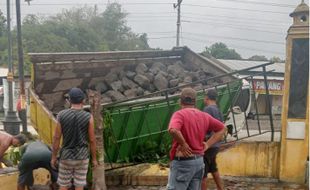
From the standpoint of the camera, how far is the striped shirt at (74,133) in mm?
4676

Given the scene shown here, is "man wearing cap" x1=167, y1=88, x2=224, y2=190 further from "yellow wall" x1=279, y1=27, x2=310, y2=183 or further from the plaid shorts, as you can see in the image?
"yellow wall" x1=279, y1=27, x2=310, y2=183

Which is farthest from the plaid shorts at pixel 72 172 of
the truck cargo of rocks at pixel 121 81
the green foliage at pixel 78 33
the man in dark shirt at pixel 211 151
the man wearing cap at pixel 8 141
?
the green foliage at pixel 78 33

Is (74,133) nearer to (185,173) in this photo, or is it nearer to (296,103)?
(185,173)

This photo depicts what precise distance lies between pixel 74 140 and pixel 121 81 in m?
3.69

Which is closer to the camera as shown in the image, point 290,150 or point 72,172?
point 72,172

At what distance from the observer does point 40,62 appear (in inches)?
282

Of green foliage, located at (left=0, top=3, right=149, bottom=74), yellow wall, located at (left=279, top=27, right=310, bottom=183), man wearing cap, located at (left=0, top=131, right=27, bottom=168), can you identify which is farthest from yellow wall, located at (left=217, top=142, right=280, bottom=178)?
green foliage, located at (left=0, top=3, right=149, bottom=74)

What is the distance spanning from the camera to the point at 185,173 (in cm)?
398

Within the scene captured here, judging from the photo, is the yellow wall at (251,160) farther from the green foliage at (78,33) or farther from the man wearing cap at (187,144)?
the green foliage at (78,33)

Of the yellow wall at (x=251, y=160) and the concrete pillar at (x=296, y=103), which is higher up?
the concrete pillar at (x=296, y=103)

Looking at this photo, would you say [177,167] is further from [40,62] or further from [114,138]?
[40,62]

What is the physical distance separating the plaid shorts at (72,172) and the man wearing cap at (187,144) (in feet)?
4.10

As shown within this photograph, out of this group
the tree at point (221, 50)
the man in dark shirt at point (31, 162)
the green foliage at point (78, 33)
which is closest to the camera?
the man in dark shirt at point (31, 162)

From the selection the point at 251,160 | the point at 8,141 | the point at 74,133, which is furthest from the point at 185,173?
the point at 8,141
